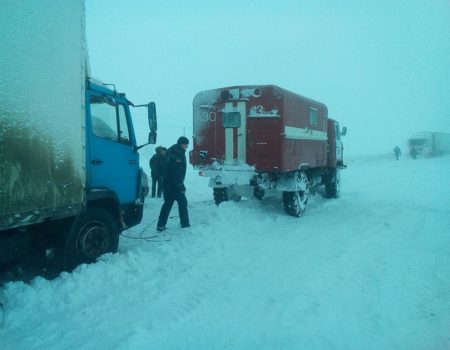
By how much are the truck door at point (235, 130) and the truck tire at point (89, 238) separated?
391 cm

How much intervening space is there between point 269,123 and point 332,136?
506 cm

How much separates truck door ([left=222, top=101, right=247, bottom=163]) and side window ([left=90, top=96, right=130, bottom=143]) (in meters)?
3.36

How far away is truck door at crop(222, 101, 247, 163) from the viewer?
841cm

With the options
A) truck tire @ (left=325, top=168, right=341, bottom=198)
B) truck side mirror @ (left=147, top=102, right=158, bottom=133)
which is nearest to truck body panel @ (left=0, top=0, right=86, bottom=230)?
truck side mirror @ (left=147, top=102, right=158, bottom=133)

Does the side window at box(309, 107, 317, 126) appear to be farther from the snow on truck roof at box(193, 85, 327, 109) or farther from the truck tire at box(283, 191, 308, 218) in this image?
the truck tire at box(283, 191, 308, 218)

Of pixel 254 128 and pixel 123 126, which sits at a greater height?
pixel 254 128

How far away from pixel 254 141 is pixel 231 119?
827 mm

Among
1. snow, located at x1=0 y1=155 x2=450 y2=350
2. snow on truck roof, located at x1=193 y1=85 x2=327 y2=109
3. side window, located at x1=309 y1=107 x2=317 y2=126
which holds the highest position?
snow on truck roof, located at x1=193 y1=85 x2=327 y2=109

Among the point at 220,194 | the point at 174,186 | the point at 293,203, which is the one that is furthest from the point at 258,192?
the point at 174,186

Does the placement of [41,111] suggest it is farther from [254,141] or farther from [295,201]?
[295,201]

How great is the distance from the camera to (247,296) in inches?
164

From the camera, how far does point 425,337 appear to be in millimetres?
3279

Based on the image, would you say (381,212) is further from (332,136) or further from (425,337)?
(425,337)

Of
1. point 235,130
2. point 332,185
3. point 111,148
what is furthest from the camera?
point 332,185
